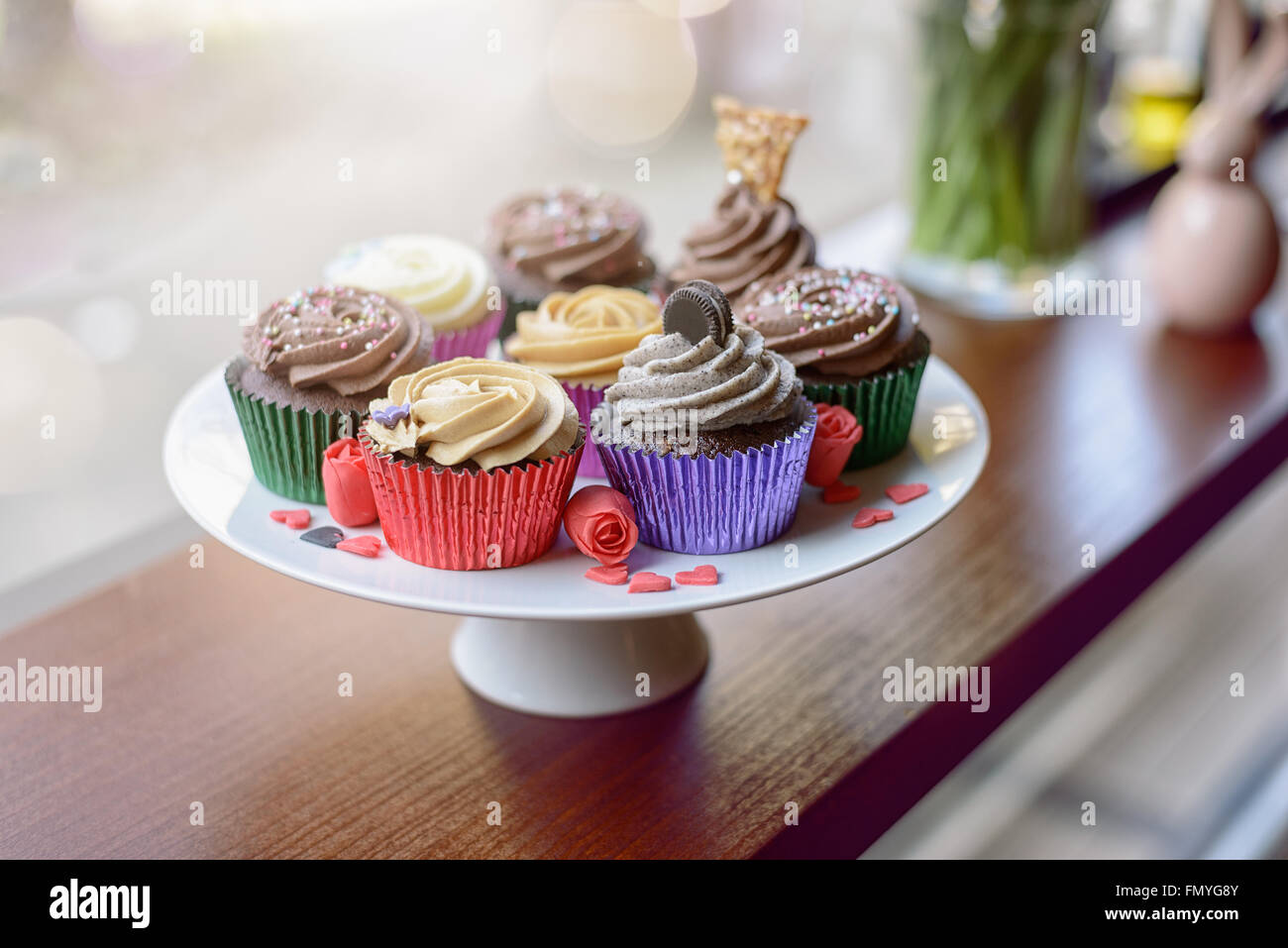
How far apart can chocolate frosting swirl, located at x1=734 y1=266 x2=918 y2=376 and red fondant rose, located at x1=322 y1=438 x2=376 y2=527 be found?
51 cm

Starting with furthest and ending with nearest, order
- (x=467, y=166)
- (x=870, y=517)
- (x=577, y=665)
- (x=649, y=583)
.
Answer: (x=467, y=166)
(x=577, y=665)
(x=870, y=517)
(x=649, y=583)

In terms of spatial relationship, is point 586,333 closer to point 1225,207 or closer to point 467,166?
point 467,166

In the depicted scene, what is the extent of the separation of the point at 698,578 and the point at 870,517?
225mm

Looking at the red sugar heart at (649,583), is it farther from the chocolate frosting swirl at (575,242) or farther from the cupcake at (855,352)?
the chocolate frosting swirl at (575,242)

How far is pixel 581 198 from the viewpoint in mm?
1898

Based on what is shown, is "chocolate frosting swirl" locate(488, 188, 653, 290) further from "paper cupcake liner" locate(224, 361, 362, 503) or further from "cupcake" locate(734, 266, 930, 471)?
"paper cupcake liner" locate(224, 361, 362, 503)

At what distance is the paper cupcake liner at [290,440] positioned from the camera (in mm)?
1395

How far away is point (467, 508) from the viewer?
4.18 feet

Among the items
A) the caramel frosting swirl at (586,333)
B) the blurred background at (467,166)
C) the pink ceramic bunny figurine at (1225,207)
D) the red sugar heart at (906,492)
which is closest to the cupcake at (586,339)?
the caramel frosting swirl at (586,333)

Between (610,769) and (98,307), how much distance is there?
107 centimetres

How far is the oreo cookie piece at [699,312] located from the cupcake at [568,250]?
0.44m

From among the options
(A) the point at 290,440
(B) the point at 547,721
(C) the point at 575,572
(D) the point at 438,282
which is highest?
(D) the point at 438,282

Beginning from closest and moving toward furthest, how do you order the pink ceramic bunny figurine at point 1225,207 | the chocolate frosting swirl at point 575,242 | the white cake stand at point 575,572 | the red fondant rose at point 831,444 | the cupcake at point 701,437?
the white cake stand at point 575,572 < the cupcake at point 701,437 < the red fondant rose at point 831,444 < the chocolate frosting swirl at point 575,242 < the pink ceramic bunny figurine at point 1225,207

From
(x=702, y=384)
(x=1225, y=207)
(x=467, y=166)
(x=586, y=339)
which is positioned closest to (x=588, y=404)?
(x=586, y=339)
